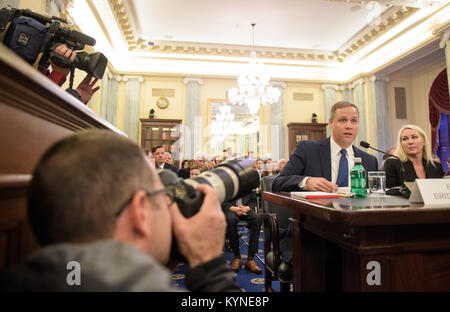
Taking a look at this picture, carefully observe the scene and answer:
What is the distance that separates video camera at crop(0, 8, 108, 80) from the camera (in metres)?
0.98

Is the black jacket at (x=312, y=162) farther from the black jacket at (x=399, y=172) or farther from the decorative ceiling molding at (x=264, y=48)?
the decorative ceiling molding at (x=264, y=48)

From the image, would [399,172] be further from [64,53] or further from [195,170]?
[64,53]

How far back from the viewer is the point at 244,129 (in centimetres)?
832

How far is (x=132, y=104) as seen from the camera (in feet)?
22.8

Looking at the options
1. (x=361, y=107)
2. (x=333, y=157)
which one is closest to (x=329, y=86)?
(x=361, y=107)

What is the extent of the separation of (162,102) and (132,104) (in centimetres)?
76

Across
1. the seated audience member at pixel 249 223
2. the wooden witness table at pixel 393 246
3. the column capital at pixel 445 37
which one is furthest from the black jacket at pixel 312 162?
the column capital at pixel 445 37

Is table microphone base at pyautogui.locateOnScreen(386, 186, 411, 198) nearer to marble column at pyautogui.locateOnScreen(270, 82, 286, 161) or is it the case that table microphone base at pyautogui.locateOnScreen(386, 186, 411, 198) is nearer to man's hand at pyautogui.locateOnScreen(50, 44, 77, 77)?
man's hand at pyautogui.locateOnScreen(50, 44, 77, 77)

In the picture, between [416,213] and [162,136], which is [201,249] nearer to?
[416,213]

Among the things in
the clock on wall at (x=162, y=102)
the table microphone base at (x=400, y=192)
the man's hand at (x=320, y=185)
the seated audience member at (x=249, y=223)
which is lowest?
the seated audience member at (x=249, y=223)

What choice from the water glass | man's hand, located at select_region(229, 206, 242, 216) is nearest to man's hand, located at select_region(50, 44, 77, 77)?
the water glass

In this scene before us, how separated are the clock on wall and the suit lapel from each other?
573cm

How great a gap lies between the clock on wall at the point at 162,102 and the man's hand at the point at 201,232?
→ 687 cm

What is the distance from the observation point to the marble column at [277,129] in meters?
7.24
